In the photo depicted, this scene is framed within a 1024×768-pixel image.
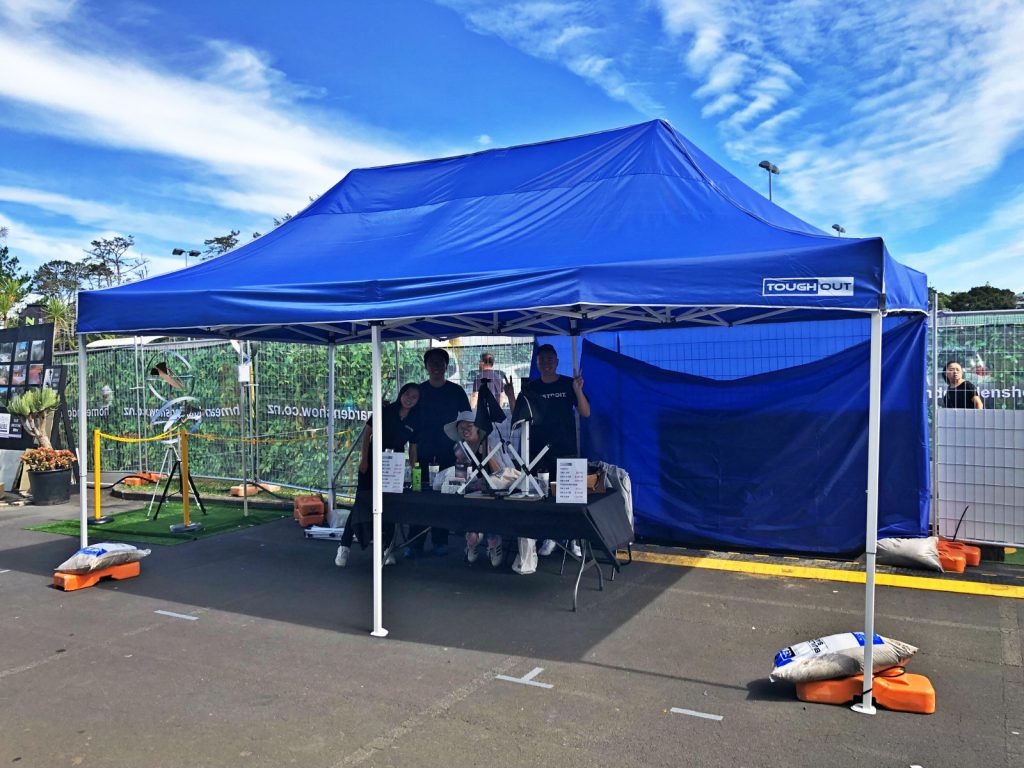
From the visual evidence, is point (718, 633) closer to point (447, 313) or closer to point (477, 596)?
point (477, 596)

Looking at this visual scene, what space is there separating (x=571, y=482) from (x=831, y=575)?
8.57ft

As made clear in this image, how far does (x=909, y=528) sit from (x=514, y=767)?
15.9ft

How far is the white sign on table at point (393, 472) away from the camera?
19.7 ft

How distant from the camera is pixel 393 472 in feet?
19.7

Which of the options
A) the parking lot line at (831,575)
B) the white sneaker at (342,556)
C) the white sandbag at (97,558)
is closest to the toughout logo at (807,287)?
the parking lot line at (831,575)

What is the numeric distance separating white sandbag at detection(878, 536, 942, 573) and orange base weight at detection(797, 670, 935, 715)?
8.40 ft

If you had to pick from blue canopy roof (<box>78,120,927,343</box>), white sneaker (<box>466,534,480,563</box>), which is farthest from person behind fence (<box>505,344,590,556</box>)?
white sneaker (<box>466,534,480,563</box>)

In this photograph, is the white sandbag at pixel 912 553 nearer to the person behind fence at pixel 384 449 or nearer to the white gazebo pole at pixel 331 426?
the person behind fence at pixel 384 449

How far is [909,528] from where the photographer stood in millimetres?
6641

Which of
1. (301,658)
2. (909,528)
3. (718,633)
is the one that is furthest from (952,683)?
(301,658)

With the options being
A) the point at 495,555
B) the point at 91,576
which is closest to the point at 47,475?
the point at 91,576

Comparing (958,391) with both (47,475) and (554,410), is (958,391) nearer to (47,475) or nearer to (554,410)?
(554,410)

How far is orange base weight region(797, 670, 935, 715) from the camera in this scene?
3.80 meters

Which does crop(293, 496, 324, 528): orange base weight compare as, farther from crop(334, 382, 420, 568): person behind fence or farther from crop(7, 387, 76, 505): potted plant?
crop(7, 387, 76, 505): potted plant
